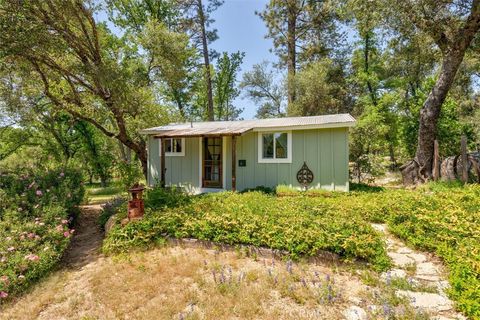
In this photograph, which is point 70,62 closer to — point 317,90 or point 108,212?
point 108,212

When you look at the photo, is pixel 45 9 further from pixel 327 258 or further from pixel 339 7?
pixel 339 7

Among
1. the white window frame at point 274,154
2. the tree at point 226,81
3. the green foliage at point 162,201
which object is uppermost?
the tree at point 226,81

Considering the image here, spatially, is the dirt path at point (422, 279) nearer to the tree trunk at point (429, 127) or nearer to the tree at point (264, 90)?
the tree trunk at point (429, 127)

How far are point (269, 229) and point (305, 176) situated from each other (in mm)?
4710

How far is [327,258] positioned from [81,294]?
335cm

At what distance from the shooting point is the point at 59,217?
205 inches

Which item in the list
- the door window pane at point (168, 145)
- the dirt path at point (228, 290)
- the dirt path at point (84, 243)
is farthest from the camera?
the door window pane at point (168, 145)

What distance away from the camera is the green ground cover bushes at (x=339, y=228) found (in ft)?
10.6

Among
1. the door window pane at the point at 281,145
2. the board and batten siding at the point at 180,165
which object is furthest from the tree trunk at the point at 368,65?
the board and batten siding at the point at 180,165

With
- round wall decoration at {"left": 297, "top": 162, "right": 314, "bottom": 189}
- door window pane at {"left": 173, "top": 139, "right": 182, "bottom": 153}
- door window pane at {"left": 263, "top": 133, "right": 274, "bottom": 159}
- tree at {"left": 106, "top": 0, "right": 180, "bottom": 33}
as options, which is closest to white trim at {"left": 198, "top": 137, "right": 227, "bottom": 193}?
door window pane at {"left": 173, "top": 139, "right": 182, "bottom": 153}

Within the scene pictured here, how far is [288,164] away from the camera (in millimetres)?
8766

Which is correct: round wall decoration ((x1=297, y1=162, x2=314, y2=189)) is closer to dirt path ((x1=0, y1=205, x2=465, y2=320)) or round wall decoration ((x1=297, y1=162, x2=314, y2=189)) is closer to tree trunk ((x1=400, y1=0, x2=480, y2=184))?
dirt path ((x1=0, y1=205, x2=465, y2=320))

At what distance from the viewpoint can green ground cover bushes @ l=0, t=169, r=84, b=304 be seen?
144 inches

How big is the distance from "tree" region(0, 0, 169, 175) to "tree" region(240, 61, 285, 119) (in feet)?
38.0
